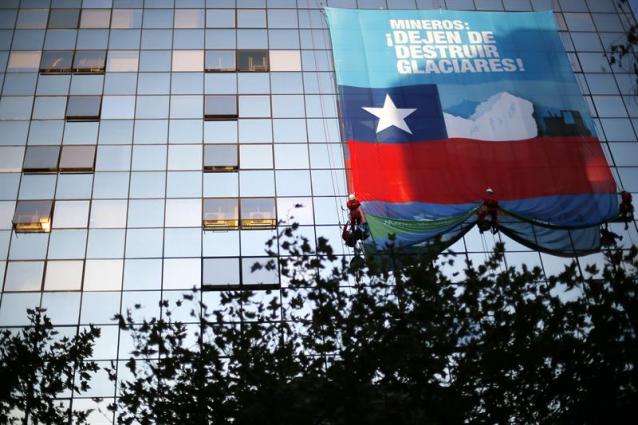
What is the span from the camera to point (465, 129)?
31094 mm

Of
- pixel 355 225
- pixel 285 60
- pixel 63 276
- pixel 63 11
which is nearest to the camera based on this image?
pixel 355 225

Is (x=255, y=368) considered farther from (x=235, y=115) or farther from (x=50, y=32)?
(x=50, y=32)

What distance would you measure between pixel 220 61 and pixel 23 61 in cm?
1052

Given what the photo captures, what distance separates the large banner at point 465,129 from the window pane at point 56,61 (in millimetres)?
14475

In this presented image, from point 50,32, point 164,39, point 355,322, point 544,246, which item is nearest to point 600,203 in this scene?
point 544,246

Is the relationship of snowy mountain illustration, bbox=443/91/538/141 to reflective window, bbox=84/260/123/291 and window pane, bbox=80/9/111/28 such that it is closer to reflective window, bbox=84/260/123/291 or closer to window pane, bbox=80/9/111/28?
reflective window, bbox=84/260/123/291

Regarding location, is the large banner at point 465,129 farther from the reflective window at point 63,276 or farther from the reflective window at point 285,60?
the reflective window at point 63,276

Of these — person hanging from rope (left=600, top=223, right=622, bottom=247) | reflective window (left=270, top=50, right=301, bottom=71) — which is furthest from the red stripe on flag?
reflective window (left=270, top=50, right=301, bottom=71)

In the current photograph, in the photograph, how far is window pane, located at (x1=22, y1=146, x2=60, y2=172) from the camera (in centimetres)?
3356

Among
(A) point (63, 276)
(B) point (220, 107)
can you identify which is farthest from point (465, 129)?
(A) point (63, 276)

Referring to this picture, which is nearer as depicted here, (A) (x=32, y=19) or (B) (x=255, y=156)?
(B) (x=255, y=156)

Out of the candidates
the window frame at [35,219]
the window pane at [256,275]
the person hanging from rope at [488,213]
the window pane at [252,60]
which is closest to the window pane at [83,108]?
the window frame at [35,219]

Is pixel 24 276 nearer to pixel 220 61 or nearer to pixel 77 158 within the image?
pixel 77 158

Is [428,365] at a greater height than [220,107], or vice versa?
[220,107]
